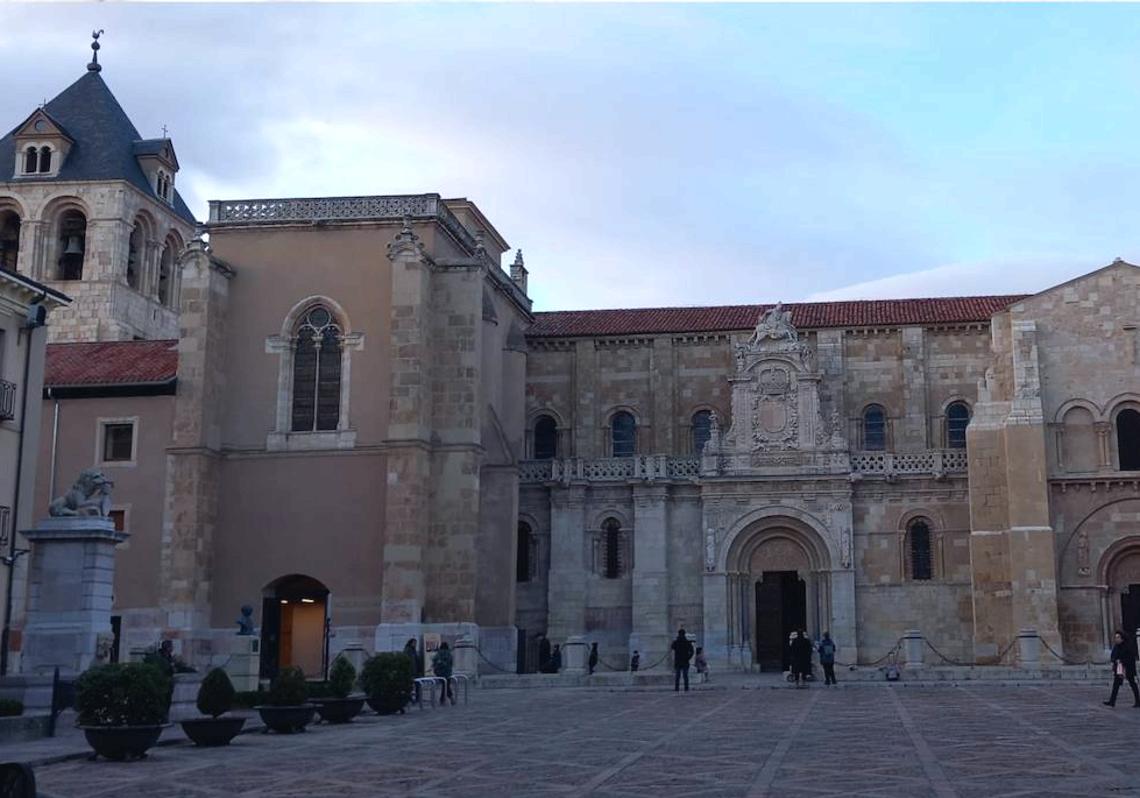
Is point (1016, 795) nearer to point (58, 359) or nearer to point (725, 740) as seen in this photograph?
point (725, 740)

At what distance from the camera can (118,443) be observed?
126ft

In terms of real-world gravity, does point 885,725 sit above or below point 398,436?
below

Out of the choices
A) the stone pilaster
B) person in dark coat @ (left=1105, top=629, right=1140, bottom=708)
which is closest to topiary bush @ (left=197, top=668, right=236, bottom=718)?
person in dark coat @ (left=1105, top=629, right=1140, bottom=708)

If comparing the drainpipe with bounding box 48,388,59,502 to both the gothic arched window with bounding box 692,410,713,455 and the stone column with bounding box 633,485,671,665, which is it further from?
the gothic arched window with bounding box 692,410,713,455

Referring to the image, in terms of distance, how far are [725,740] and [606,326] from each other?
29.3 m

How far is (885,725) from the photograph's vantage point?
19.7 meters

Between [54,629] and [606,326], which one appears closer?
[54,629]

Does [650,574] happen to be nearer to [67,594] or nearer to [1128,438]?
[1128,438]

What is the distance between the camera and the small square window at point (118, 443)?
38.2 m

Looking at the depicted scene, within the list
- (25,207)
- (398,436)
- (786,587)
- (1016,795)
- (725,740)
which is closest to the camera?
(1016,795)

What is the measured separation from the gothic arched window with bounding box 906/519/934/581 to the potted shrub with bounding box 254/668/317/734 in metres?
25.9

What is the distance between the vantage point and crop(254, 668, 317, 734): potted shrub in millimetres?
19172

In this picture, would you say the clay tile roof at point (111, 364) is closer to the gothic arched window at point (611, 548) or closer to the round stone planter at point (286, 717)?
the gothic arched window at point (611, 548)

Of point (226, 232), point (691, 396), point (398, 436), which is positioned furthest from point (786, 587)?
point (226, 232)
